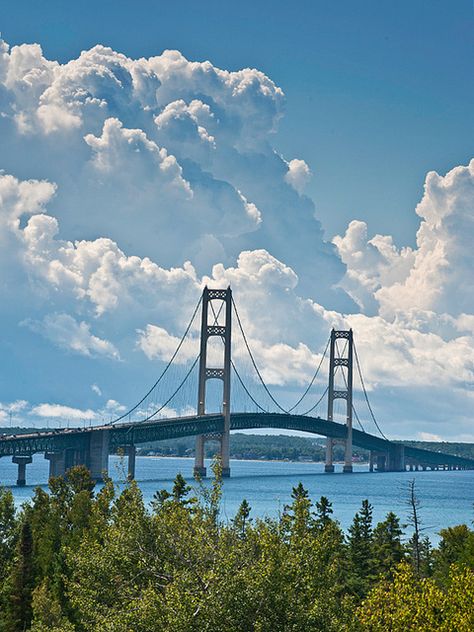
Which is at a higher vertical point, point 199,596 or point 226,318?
point 226,318

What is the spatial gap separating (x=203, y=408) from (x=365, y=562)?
95202 millimetres

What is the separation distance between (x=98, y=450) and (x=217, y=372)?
27.9 m

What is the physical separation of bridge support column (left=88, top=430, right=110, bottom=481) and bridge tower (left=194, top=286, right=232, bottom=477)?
1461cm

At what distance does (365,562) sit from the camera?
152ft

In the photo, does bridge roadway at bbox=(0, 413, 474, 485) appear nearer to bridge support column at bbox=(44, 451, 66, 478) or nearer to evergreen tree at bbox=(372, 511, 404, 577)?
bridge support column at bbox=(44, 451, 66, 478)

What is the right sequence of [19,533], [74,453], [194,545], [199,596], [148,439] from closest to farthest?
[199,596] < [194,545] < [19,533] < [74,453] < [148,439]

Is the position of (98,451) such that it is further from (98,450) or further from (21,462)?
(21,462)

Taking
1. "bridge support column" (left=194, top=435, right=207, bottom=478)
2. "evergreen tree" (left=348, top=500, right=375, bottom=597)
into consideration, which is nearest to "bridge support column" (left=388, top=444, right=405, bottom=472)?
"bridge support column" (left=194, top=435, right=207, bottom=478)

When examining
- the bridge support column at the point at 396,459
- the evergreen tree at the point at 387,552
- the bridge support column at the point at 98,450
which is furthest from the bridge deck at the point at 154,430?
the evergreen tree at the point at 387,552

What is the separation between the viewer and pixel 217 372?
14350cm

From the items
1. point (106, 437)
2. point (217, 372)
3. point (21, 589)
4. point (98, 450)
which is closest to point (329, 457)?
point (217, 372)

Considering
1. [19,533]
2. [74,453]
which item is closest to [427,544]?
[19,533]

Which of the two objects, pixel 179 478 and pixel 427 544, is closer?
pixel 179 478

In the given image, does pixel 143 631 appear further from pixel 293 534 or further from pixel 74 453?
pixel 74 453
